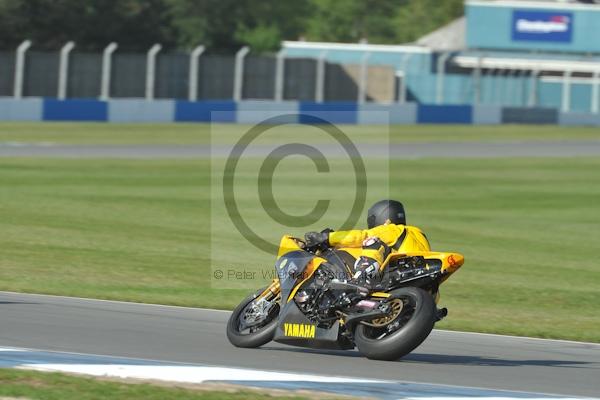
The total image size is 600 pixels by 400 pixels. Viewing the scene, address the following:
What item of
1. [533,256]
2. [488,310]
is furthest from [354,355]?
[533,256]

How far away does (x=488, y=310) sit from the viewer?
41.9 ft

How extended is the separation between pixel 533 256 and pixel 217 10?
70.3 m

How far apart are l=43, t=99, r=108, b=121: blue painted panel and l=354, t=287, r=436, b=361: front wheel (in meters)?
33.6

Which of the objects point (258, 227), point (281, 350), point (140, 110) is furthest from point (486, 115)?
point (281, 350)

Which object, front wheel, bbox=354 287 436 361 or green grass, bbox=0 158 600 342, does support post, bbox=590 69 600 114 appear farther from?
front wheel, bbox=354 287 436 361

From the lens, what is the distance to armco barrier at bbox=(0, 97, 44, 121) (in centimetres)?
4016

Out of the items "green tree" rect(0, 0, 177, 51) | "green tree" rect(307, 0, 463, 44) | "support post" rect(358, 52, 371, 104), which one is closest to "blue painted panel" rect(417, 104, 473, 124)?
"support post" rect(358, 52, 371, 104)

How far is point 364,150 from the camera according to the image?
115 feet

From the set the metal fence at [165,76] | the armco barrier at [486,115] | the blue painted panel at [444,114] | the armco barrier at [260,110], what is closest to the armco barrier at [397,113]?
the blue painted panel at [444,114]

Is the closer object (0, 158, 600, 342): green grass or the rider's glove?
the rider's glove

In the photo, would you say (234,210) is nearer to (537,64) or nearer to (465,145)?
(465,145)

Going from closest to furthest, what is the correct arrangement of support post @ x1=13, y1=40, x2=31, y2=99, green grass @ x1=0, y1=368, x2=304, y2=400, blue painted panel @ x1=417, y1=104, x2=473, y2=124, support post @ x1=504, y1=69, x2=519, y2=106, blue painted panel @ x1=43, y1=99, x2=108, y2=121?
1. green grass @ x1=0, y1=368, x2=304, y2=400
2. blue painted panel @ x1=43, y1=99, x2=108, y2=121
3. support post @ x1=13, y1=40, x2=31, y2=99
4. blue painted panel @ x1=417, y1=104, x2=473, y2=124
5. support post @ x1=504, y1=69, x2=519, y2=106

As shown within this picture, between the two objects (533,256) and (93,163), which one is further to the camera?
(93,163)

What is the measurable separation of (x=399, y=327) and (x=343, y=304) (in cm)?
49
